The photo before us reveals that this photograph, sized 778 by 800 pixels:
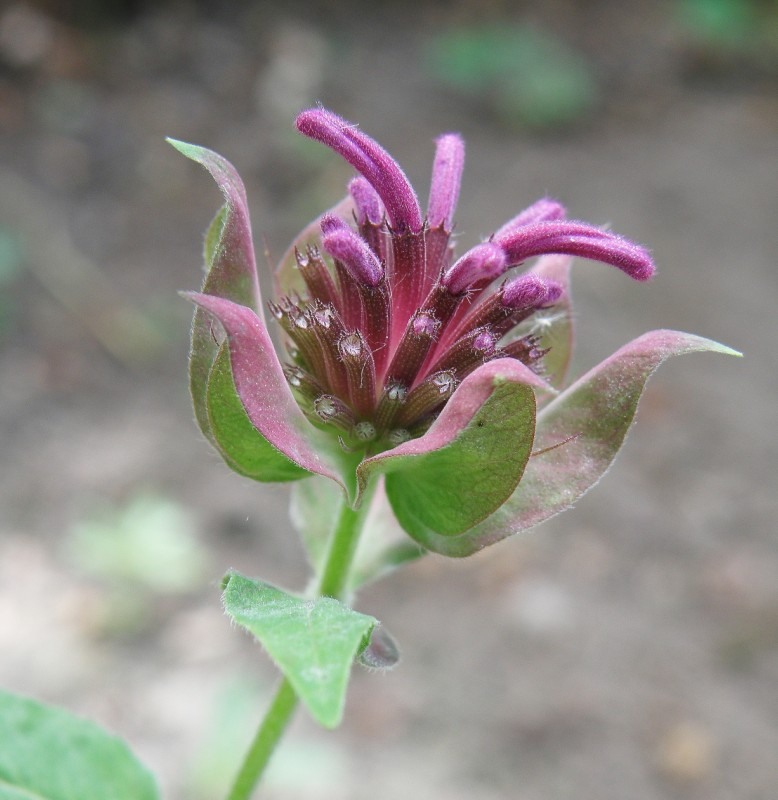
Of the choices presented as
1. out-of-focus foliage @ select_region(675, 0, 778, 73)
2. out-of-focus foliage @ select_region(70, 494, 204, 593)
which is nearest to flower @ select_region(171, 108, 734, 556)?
out-of-focus foliage @ select_region(70, 494, 204, 593)

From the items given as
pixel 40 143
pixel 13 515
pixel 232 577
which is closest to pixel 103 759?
pixel 232 577

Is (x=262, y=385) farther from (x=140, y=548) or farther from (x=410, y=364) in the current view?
(x=140, y=548)

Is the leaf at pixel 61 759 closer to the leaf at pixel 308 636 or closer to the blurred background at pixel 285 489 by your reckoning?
the blurred background at pixel 285 489

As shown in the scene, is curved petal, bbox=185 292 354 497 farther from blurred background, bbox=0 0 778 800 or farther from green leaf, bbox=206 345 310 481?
blurred background, bbox=0 0 778 800

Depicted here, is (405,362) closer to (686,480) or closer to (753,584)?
(753,584)

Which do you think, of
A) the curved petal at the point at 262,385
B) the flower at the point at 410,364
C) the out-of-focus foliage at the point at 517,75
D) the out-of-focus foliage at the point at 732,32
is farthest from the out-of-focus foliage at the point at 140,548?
the out-of-focus foliage at the point at 732,32

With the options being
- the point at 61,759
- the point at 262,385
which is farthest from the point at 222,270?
the point at 61,759
